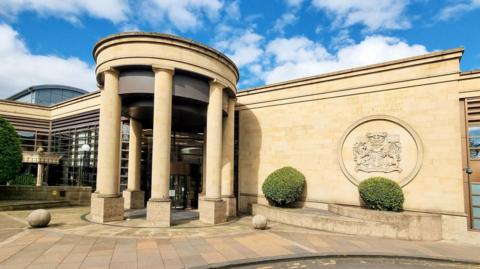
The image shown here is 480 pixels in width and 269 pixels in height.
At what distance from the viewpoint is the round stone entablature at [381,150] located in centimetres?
1477

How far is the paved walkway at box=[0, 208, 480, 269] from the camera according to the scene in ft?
27.3

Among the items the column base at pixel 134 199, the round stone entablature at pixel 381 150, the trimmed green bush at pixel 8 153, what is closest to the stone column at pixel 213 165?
the column base at pixel 134 199

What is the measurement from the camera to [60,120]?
30.0 metres

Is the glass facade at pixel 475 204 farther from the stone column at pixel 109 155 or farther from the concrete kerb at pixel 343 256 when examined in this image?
the stone column at pixel 109 155

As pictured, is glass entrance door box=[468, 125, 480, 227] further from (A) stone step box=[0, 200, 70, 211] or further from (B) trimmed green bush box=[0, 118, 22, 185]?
(B) trimmed green bush box=[0, 118, 22, 185]

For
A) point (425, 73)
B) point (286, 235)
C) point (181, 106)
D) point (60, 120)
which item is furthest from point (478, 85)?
point (60, 120)

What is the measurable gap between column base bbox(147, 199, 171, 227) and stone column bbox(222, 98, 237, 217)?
4542 millimetres

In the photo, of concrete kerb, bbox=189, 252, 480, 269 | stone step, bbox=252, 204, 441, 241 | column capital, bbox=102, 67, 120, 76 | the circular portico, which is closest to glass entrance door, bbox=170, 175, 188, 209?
the circular portico

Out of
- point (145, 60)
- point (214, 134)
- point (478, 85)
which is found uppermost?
point (145, 60)

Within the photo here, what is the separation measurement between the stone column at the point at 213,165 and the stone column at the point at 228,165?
2.16 metres

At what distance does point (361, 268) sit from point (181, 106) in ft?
37.4

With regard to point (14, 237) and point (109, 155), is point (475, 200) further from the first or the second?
point (14, 237)

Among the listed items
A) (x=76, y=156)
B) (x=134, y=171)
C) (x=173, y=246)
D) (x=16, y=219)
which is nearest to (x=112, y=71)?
(x=134, y=171)

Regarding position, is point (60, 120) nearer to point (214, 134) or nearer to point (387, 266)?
point (214, 134)
